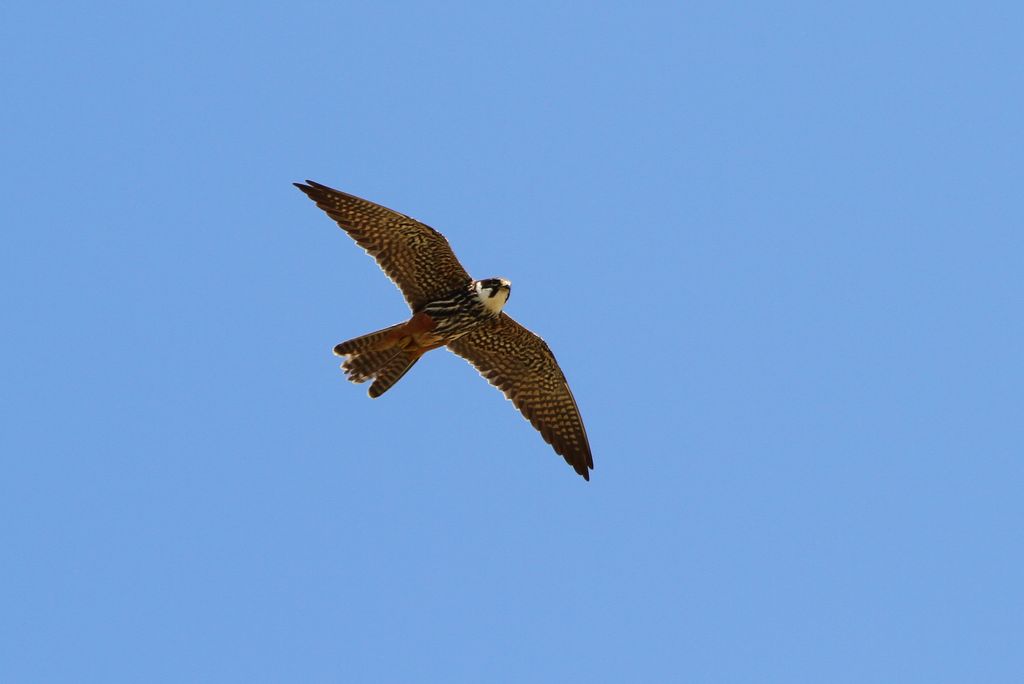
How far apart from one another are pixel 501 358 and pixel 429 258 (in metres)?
1.63

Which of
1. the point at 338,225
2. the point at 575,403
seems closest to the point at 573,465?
the point at 575,403

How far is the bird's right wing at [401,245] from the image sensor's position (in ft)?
43.0

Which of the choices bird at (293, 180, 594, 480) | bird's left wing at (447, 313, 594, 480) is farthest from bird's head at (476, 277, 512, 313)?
bird's left wing at (447, 313, 594, 480)

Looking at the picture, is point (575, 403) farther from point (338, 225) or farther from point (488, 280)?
point (338, 225)

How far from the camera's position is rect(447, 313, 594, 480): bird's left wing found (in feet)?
46.9

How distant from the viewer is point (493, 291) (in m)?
13.3

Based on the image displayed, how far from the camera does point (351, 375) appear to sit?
43.7 feet

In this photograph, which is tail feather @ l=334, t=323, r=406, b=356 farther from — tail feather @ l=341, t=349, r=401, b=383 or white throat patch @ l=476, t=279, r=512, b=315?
white throat patch @ l=476, t=279, r=512, b=315

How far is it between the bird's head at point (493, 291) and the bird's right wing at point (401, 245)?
31cm

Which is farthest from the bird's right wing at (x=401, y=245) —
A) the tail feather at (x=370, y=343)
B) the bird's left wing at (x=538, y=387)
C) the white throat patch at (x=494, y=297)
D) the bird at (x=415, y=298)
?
the bird's left wing at (x=538, y=387)

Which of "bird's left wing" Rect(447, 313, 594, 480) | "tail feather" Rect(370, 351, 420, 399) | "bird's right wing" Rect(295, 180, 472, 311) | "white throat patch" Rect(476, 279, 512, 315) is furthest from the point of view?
"bird's left wing" Rect(447, 313, 594, 480)

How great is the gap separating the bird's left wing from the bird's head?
0.88 m

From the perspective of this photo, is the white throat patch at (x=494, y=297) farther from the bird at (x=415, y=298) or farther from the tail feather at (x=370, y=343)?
the tail feather at (x=370, y=343)

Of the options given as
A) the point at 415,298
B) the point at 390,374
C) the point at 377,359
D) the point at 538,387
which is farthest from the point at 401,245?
the point at 538,387
